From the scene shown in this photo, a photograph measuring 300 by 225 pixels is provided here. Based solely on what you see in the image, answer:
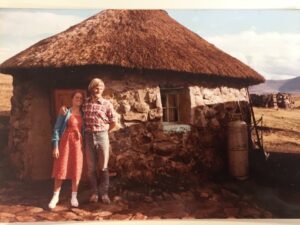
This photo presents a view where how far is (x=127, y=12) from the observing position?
4.47 meters

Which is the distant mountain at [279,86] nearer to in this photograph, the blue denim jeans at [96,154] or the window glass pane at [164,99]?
the window glass pane at [164,99]

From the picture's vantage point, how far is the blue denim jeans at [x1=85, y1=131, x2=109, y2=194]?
4348mm

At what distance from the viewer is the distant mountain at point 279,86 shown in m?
4.56

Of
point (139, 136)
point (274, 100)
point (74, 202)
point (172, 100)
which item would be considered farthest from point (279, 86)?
point (74, 202)

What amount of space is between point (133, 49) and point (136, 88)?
46 cm

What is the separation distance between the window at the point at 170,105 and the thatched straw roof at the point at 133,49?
284mm

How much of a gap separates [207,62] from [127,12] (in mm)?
1128

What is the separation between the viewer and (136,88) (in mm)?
4469

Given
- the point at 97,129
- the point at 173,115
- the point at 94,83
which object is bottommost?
the point at 97,129

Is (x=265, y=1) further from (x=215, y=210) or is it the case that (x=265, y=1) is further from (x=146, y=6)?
(x=215, y=210)

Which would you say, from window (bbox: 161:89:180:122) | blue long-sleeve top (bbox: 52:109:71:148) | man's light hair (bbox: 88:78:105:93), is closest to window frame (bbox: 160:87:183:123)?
window (bbox: 161:89:180:122)

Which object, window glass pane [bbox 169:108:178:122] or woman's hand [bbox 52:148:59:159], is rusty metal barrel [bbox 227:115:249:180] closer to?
window glass pane [bbox 169:108:178:122]

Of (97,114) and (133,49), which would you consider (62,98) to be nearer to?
(97,114)

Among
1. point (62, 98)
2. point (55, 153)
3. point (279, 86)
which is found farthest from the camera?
point (279, 86)
